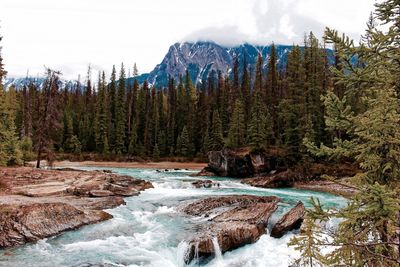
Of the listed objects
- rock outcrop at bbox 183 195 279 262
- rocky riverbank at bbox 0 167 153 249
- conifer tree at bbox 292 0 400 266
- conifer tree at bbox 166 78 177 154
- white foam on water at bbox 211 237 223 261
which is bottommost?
white foam on water at bbox 211 237 223 261

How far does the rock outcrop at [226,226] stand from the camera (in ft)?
49.8

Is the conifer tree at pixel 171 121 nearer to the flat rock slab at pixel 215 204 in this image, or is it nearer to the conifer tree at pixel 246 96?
the conifer tree at pixel 246 96

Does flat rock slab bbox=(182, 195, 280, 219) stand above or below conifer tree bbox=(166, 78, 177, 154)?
below

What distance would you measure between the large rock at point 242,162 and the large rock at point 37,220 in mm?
30916

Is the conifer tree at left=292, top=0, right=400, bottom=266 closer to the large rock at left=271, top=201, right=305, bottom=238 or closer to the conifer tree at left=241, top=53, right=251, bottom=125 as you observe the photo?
the large rock at left=271, top=201, right=305, bottom=238

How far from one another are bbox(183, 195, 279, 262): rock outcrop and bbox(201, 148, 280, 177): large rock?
24.3 m

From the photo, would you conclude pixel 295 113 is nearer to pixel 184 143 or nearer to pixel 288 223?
pixel 288 223

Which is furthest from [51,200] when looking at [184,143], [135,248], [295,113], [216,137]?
[184,143]

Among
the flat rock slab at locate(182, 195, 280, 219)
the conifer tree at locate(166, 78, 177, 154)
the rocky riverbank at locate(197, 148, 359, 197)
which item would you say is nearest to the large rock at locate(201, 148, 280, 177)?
the rocky riverbank at locate(197, 148, 359, 197)

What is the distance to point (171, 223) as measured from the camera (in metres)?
20.0

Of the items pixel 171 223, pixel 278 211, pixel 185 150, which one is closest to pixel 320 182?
pixel 278 211

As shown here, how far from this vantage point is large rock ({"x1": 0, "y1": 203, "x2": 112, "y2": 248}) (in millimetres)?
15539

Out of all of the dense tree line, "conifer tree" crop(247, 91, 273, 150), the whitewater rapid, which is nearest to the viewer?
the whitewater rapid

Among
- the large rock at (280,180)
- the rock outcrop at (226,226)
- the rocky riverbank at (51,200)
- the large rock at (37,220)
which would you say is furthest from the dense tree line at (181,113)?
the large rock at (37,220)
